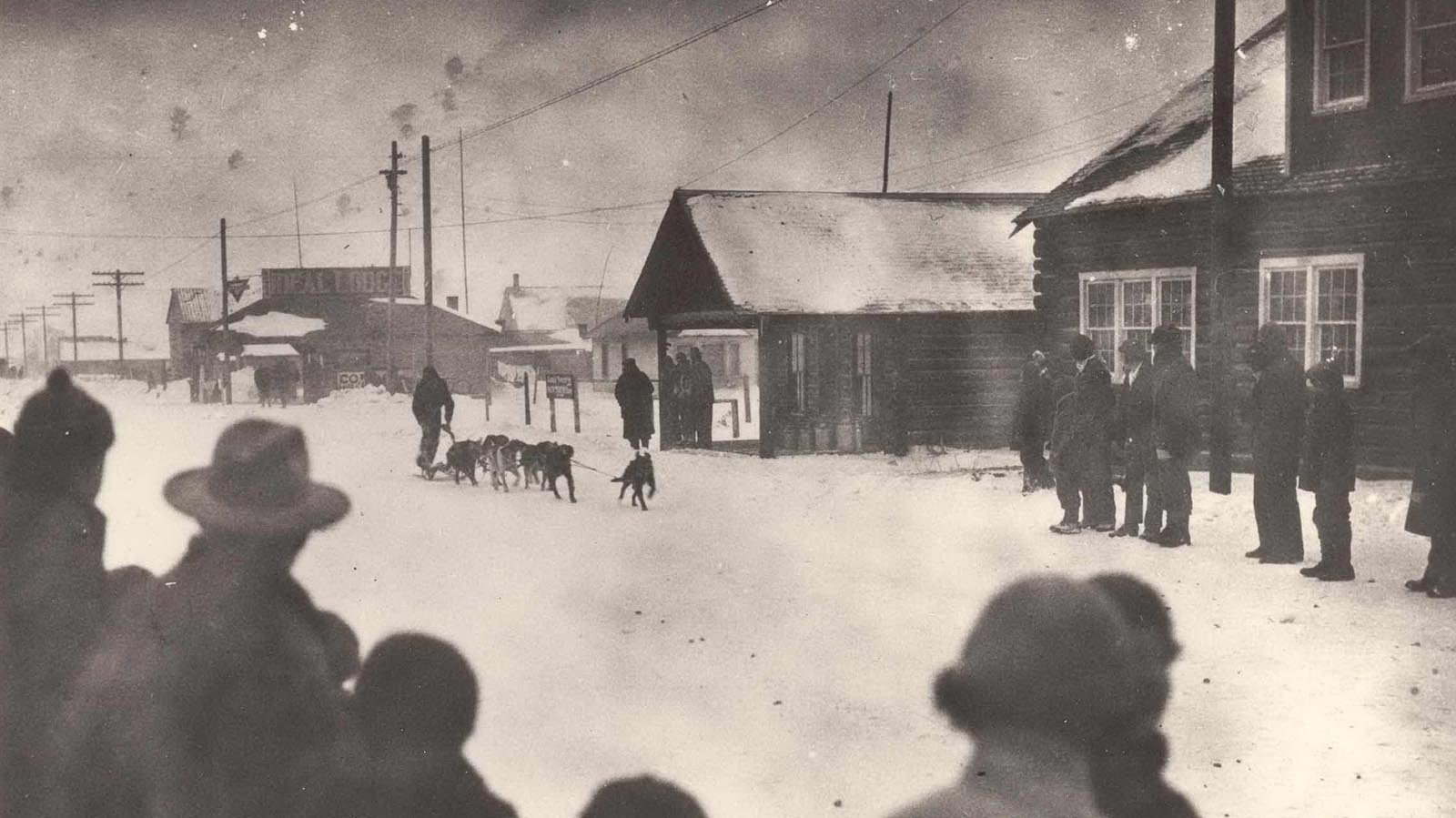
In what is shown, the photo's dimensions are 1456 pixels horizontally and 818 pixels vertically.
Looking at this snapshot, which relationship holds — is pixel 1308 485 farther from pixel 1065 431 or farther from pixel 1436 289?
pixel 1436 289

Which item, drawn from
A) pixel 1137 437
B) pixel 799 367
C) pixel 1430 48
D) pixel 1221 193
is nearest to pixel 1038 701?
pixel 1137 437

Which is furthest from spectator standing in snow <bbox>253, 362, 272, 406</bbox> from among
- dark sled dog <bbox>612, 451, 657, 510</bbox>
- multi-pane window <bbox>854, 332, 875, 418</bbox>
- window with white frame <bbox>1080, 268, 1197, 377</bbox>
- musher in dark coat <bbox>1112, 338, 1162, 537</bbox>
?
musher in dark coat <bbox>1112, 338, 1162, 537</bbox>

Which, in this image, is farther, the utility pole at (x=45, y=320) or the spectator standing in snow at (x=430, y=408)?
the spectator standing in snow at (x=430, y=408)

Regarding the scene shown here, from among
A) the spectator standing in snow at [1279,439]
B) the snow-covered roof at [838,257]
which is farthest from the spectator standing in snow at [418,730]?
Result: the snow-covered roof at [838,257]

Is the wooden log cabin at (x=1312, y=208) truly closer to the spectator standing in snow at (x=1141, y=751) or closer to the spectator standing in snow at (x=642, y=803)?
the spectator standing in snow at (x=1141, y=751)

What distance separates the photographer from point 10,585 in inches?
150

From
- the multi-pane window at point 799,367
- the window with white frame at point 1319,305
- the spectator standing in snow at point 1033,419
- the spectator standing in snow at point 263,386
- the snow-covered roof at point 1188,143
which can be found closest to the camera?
the spectator standing in snow at point 1033,419

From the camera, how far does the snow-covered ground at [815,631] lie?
4.91 metres

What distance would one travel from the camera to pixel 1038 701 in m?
4.62

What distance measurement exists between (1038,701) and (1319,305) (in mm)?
11402

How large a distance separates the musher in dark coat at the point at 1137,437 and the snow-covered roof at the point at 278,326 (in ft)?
156

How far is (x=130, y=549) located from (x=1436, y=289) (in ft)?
41.4

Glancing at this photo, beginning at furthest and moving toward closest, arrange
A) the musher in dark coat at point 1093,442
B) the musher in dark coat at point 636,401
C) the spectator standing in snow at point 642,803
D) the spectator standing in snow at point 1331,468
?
the musher in dark coat at point 636,401, the musher in dark coat at point 1093,442, the spectator standing in snow at point 1331,468, the spectator standing in snow at point 642,803

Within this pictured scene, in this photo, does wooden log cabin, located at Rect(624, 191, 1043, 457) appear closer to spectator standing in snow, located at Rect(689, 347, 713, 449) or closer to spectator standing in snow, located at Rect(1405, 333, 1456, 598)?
spectator standing in snow, located at Rect(689, 347, 713, 449)
